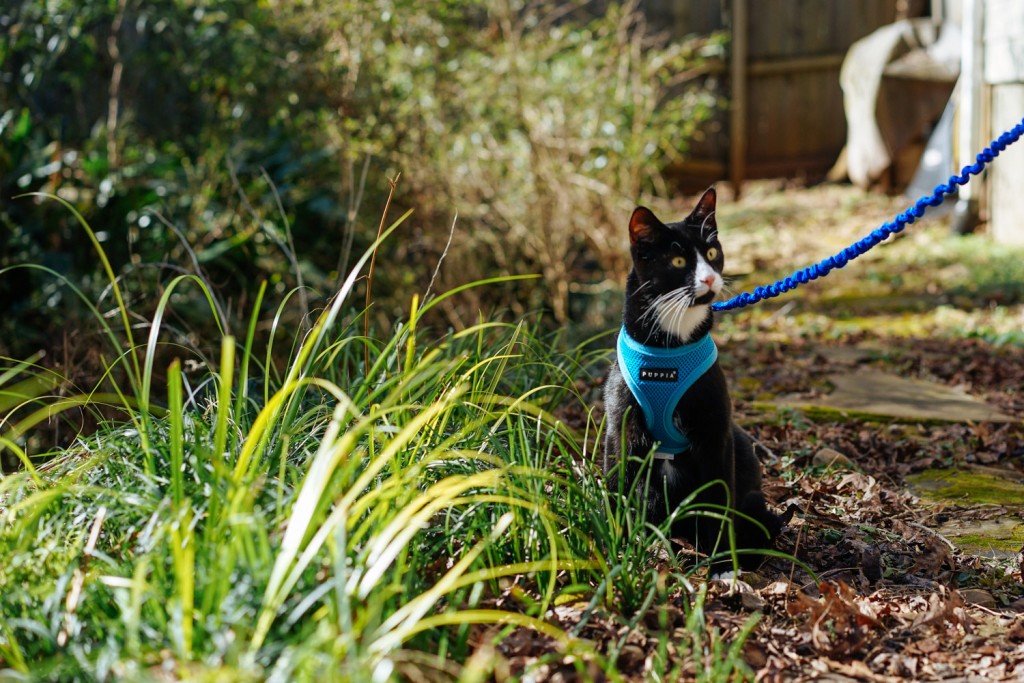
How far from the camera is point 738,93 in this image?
10.5 m

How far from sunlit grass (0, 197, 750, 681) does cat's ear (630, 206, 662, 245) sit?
52cm

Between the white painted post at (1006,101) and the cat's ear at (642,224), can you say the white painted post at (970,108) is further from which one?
the cat's ear at (642,224)

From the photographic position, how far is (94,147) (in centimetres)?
612

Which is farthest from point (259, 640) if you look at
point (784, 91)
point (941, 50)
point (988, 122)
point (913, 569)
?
point (784, 91)

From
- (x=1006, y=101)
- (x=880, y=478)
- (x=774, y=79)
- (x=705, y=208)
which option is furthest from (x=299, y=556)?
(x=774, y=79)

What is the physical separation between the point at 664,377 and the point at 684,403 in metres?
0.08

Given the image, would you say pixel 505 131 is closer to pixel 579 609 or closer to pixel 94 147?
pixel 94 147

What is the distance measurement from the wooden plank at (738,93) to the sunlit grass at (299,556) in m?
8.59

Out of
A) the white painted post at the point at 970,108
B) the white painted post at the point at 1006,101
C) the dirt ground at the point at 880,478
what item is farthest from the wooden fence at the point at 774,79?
the dirt ground at the point at 880,478

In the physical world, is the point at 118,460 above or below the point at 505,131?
below

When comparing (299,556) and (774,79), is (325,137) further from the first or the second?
(774,79)

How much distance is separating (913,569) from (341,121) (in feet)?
15.8

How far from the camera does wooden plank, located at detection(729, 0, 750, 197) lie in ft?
34.1

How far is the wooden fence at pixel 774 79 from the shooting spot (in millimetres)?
10516
